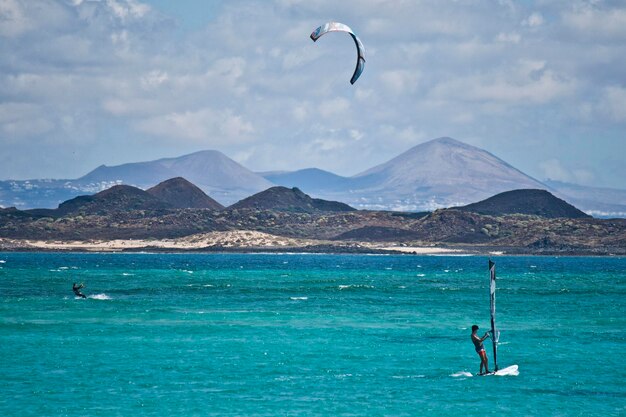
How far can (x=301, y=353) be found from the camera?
4697 centimetres

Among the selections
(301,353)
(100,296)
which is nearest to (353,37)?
(301,353)

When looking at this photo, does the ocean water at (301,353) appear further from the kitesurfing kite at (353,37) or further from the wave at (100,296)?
the kitesurfing kite at (353,37)

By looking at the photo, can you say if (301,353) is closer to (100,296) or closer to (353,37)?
(353,37)

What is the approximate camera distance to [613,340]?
5247 cm

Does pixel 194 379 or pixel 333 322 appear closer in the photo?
pixel 194 379

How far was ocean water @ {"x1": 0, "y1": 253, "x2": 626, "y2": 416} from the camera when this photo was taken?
1404 inches

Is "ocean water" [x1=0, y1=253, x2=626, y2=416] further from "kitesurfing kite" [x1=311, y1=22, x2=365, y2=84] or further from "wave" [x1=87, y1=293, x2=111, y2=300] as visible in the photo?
"kitesurfing kite" [x1=311, y1=22, x2=365, y2=84]

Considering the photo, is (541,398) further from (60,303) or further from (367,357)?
(60,303)

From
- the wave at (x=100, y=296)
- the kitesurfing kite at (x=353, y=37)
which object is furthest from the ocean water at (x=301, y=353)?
the kitesurfing kite at (x=353, y=37)

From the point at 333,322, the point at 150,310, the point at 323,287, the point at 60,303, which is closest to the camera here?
the point at 333,322

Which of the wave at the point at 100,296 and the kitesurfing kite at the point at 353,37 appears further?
the wave at the point at 100,296

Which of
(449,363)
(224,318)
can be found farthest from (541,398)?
(224,318)

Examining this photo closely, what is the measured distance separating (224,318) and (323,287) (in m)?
31.8

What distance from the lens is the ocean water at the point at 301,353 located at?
117ft
